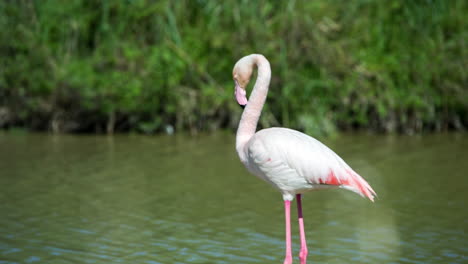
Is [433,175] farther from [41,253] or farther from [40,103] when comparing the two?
[40,103]

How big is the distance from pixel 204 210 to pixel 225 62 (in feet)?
26.8

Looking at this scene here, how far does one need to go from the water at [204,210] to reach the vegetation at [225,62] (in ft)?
9.13

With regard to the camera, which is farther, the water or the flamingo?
the water

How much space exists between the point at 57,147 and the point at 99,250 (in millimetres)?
7526

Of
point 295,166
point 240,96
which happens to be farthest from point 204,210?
point 295,166

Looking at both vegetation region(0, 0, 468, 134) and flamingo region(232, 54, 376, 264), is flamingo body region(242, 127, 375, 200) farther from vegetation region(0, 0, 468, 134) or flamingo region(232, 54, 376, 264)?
vegetation region(0, 0, 468, 134)

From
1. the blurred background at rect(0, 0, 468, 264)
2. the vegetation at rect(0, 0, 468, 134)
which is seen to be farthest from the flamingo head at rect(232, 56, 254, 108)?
the vegetation at rect(0, 0, 468, 134)

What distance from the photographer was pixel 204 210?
743 cm

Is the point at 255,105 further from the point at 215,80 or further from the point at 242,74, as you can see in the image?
the point at 215,80

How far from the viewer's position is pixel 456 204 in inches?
302

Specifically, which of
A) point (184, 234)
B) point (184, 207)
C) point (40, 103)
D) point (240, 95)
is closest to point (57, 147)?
point (40, 103)

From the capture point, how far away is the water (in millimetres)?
5688

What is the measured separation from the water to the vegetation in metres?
2.78

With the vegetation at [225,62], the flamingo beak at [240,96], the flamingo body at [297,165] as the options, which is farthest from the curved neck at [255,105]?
the vegetation at [225,62]
